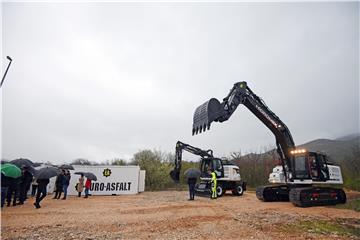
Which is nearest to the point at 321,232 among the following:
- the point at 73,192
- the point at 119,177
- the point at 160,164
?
the point at 119,177

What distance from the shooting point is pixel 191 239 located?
528cm

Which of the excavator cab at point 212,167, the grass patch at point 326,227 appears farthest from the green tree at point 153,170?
the grass patch at point 326,227

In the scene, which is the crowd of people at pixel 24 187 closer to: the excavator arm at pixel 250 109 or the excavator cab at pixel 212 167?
the excavator arm at pixel 250 109

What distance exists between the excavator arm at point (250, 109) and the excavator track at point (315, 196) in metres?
1.26

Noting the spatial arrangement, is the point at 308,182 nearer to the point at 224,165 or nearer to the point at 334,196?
the point at 334,196

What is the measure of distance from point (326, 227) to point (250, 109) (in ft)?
21.7

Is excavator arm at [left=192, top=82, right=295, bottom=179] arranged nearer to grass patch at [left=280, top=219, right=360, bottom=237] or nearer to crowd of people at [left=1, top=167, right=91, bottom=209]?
grass patch at [left=280, top=219, right=360, bottom=237]

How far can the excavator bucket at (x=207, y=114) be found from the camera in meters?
10.2

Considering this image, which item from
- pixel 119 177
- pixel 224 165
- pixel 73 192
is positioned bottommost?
pixel 73 192

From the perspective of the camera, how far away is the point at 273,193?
44.0ft

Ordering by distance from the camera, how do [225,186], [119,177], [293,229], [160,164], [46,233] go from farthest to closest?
[160,164] → [119,177] → [225,186] → [293,229] → [46,233]

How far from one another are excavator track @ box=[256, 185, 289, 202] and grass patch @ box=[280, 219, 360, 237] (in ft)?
17.9

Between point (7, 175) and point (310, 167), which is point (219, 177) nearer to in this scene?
point (310, 167)

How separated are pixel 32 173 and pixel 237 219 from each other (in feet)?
34.1
